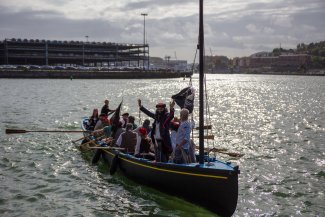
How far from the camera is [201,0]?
45.6 feet

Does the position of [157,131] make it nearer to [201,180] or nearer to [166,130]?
[166,130]

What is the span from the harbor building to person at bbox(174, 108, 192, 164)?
15642 centimetres

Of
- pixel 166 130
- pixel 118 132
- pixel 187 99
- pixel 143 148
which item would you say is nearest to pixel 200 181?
pixel 166 130

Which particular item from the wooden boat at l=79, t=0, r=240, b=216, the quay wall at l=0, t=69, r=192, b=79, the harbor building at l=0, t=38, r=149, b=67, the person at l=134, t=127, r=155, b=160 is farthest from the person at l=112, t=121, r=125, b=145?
the harbor building at l=0, t=38, r=149, b=67

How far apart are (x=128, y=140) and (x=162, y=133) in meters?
3.58

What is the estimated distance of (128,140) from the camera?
18688 millimetres

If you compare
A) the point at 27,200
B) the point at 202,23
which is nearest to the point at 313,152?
the point at 202,23

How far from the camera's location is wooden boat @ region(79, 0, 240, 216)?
43.0ft

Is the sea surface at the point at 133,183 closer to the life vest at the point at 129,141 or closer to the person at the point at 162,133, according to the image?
the life vest at the point at 129,141

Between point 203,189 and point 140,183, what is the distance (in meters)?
3.90

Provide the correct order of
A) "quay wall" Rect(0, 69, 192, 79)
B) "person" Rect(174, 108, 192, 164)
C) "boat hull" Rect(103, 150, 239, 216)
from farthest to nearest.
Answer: "quay wall" Rect(0, 69, 192, 79)
"person" Rect(174, 108, 192, 164)
"boat hull" Rect(103, 150, 239, 216)

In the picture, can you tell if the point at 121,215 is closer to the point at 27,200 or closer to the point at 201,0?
the point at 27,200

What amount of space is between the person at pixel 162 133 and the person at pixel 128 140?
2.80m

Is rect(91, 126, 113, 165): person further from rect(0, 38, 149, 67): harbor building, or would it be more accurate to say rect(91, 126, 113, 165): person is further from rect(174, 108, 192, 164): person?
rect(0, 38, 149, 67): harbor building
